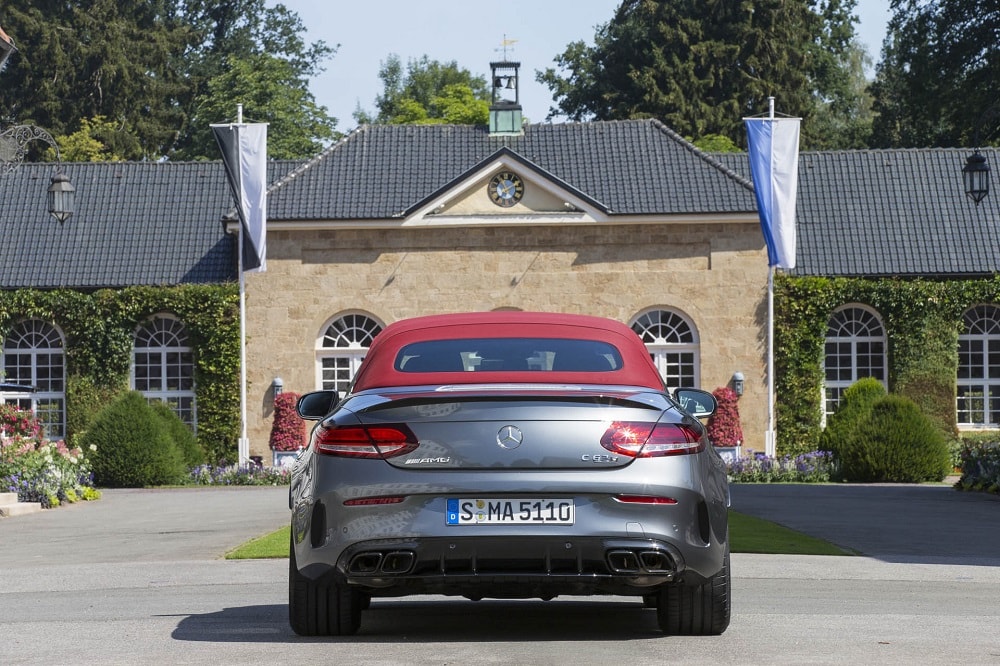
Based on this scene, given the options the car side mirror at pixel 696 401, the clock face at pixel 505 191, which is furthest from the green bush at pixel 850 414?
the car side mirror at pixel 696 401

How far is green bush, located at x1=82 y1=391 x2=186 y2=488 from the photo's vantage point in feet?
89.3

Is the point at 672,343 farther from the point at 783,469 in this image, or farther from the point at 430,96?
the point at 430,96

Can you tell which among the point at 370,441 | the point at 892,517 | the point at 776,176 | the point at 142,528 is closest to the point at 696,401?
the point at 370,441

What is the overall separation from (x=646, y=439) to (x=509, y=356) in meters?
1.23

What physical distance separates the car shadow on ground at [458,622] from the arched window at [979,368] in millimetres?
27619

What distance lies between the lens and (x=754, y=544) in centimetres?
1342

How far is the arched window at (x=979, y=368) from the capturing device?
35406mm

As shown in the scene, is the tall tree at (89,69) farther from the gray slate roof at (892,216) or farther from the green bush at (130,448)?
the green bush at (130,448)

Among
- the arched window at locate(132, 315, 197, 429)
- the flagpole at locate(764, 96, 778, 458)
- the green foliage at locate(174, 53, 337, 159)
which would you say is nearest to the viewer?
the flagpole at locate(764, 96, 778, 458)

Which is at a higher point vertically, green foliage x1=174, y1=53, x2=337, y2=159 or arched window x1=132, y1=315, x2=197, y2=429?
green foliage x1=174, y1=53, x2=337, y2=159

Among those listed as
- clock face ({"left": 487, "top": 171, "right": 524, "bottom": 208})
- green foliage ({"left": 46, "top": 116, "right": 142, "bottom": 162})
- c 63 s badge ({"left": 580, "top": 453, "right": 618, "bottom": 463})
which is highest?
green foliage ({"left": 46, "top": 116, "right": 142, "bottom": 162})

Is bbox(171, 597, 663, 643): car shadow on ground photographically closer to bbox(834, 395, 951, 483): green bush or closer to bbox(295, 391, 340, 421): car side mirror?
bbox(295, 391, 340, 421): car side mirror

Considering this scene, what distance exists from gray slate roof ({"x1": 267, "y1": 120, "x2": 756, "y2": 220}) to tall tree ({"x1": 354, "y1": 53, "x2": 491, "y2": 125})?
1945cm

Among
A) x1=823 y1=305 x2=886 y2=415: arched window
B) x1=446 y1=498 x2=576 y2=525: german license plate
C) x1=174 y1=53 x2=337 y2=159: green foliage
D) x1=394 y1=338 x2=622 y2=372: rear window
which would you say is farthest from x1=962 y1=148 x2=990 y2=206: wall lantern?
x1=174 y1=53 x2=337 y2=159: green foliage
